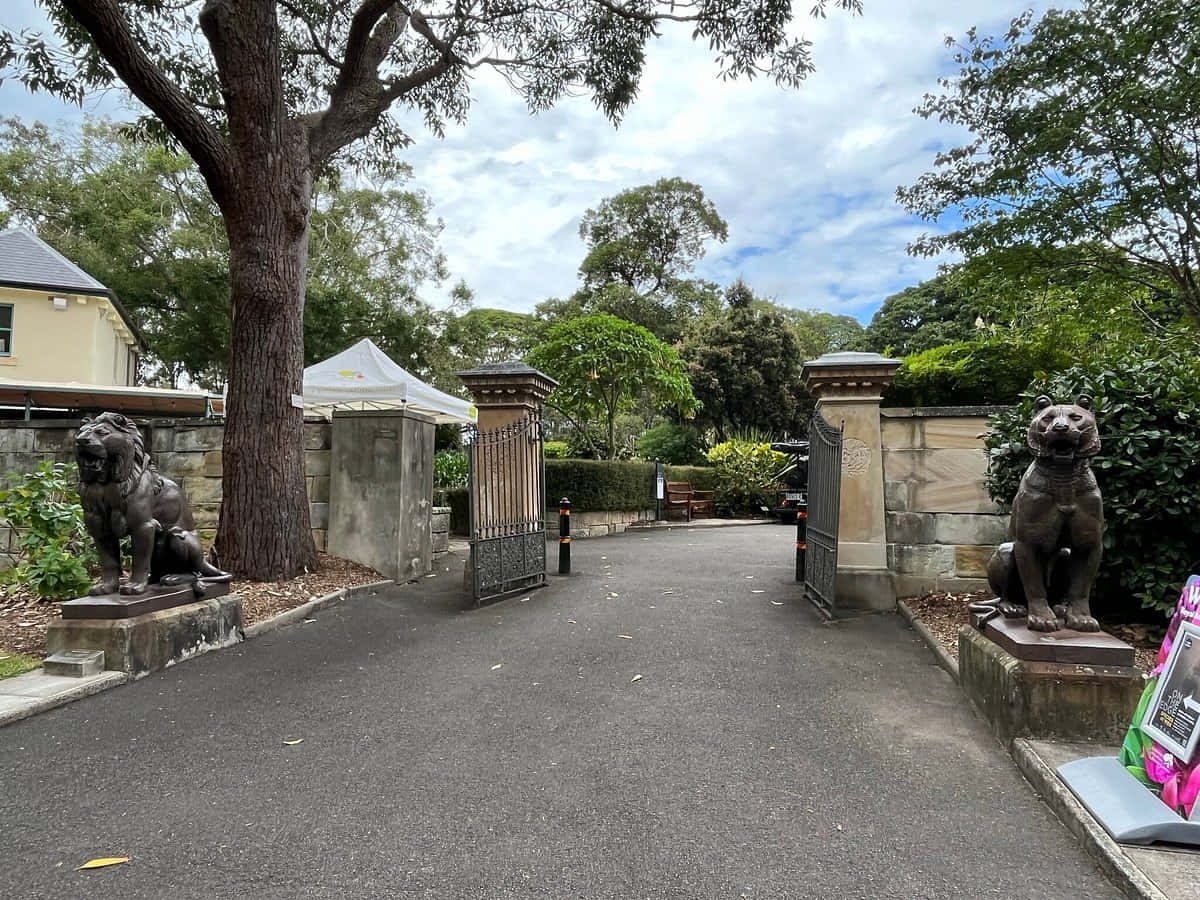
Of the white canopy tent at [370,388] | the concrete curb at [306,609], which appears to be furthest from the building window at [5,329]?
the concrete curb at [306,609]

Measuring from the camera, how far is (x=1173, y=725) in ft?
7.73

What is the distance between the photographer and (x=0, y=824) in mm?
2412

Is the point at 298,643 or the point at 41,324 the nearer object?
the point at 298,643

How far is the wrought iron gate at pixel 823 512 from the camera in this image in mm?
5656

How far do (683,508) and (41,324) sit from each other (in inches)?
694

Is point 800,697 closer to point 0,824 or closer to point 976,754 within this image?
point 976,754

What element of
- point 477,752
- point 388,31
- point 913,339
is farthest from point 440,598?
point 913,339

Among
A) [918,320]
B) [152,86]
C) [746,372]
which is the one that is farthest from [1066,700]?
[918,320]

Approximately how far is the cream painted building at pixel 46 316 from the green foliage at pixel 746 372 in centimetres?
1837

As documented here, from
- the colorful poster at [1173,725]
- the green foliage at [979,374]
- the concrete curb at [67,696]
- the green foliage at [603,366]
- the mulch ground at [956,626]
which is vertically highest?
the green foliage at [603,366]

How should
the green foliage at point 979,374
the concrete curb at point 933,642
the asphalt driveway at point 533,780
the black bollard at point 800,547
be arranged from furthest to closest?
the green foliage at point 979,374 < the black bollard at point 800,547 < the concrete curb at point 933,642 < the asphalt driveway at point 533,780

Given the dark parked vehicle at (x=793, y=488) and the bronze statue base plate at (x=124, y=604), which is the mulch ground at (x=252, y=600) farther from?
the dark parked vehicle at (x=793, y=488)

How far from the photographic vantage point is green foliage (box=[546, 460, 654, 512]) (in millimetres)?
12508

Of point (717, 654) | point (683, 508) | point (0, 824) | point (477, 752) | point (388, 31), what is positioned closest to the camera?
point (0, 824)
